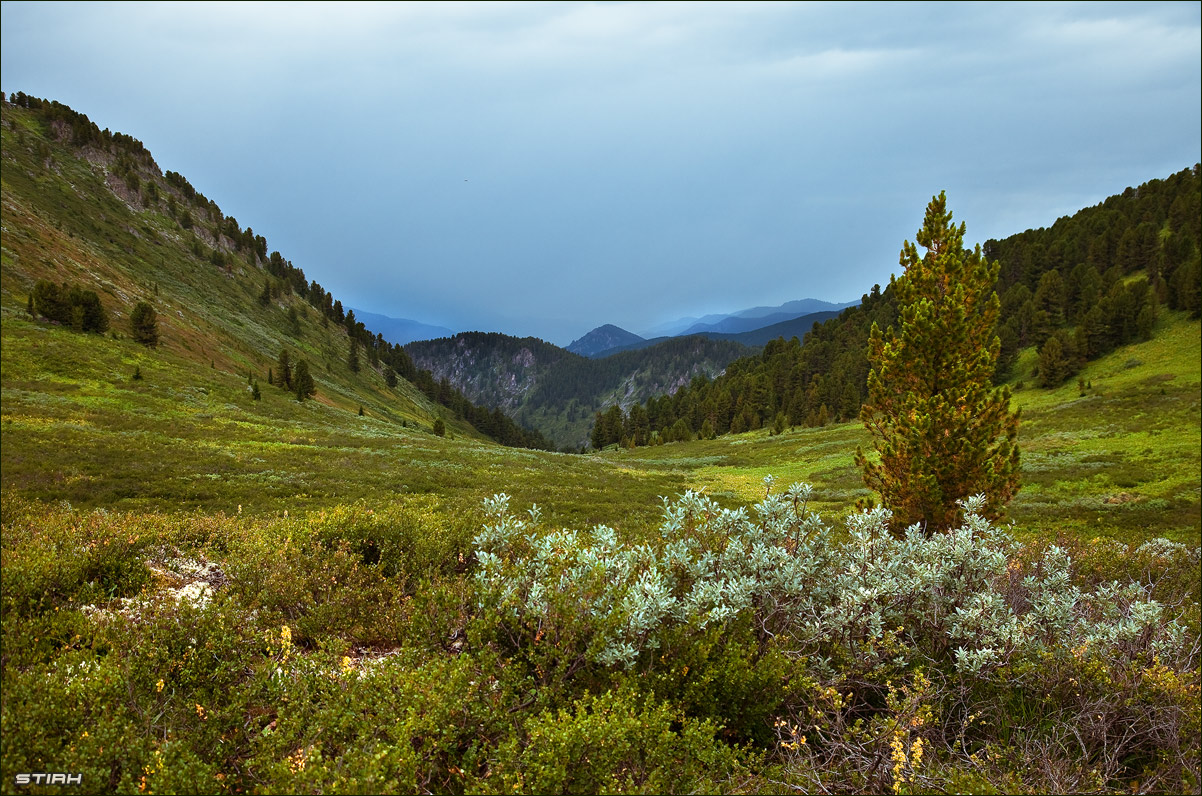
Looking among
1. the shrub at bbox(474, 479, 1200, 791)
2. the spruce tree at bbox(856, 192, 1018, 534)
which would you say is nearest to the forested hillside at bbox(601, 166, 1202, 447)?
the spruce tree at bbox(856, 192, 1018, 534)

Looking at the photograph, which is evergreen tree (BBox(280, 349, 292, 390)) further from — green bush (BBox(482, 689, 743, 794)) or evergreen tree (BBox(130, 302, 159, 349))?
green bush (BBox(482, 689, 743, 794))

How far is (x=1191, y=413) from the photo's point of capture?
124 feet

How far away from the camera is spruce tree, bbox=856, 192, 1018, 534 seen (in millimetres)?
11188

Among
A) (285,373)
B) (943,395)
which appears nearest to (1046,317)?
(943,395)

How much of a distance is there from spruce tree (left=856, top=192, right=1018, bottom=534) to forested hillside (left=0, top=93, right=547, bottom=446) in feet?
166

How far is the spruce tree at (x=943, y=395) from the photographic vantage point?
36.7 ft

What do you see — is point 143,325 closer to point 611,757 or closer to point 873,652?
point 611,757

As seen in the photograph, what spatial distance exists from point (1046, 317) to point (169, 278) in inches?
5674

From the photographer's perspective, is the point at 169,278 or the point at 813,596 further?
the point at 169,278

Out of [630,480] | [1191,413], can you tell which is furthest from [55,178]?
[1191,413]

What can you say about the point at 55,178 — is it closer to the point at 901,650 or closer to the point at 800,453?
the point at 800,453

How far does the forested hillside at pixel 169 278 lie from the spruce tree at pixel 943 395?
50.6 metres

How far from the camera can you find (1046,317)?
277 ft

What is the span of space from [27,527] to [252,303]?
4377 inches
